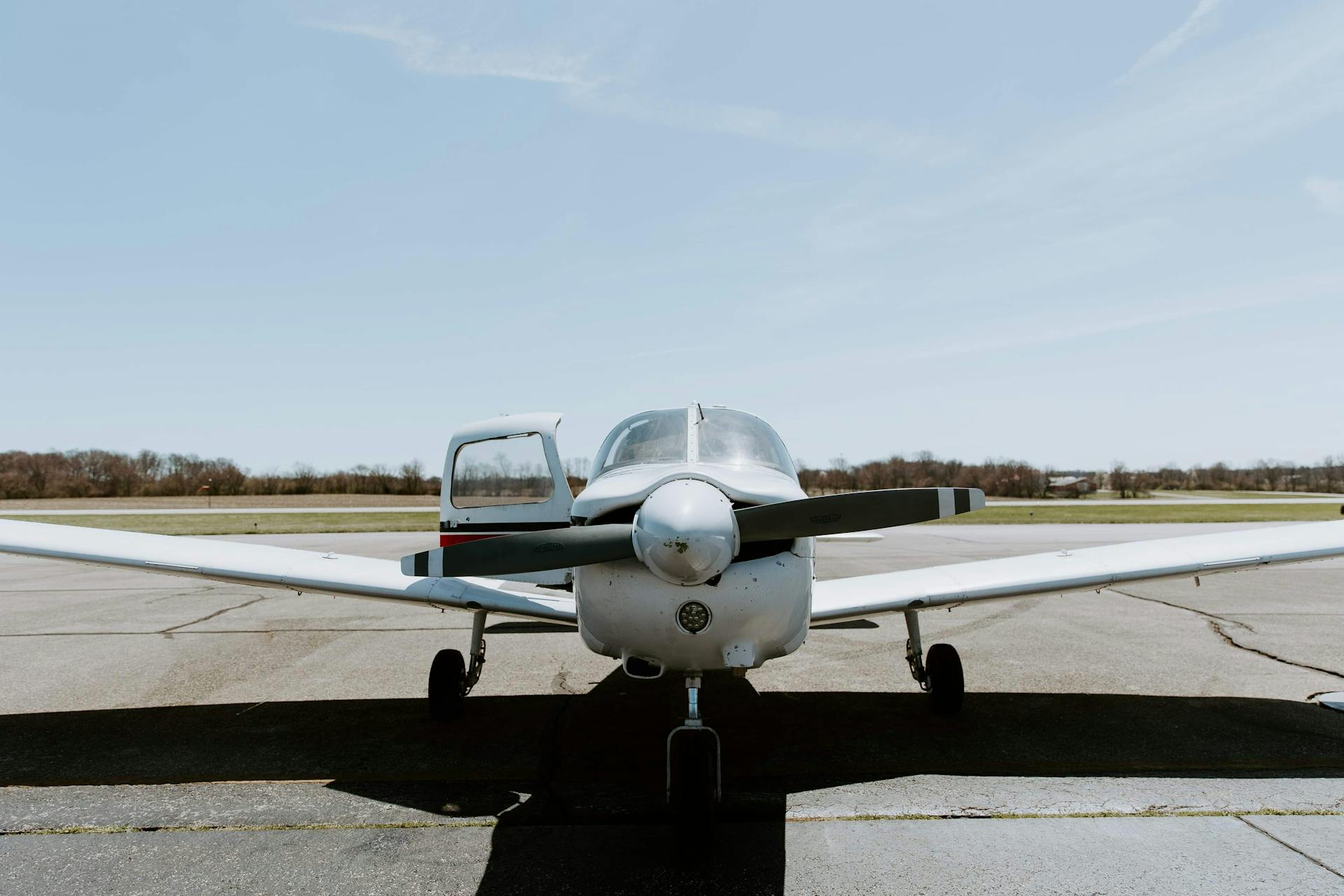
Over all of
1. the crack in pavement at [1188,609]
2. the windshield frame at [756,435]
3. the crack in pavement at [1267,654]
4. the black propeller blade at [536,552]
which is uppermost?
the windshield frame at [756,435]

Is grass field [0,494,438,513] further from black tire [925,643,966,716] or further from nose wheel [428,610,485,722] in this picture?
black tire [925,643,966,716]

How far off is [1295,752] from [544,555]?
4.83 metres

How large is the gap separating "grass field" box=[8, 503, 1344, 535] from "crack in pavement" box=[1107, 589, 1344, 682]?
60.5 ft

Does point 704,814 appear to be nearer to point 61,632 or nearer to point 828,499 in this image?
point 828,499

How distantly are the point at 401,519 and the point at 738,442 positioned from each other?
3290 centimetres

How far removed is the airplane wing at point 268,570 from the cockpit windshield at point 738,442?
173 cm

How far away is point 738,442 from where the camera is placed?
4711mm

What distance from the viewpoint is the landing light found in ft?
11.7

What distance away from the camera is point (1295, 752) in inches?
189

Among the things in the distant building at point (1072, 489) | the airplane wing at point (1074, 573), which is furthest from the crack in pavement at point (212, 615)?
the distant building at point (1072, 489)

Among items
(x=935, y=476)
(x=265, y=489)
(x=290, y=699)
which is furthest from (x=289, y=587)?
(x=265, y=489)

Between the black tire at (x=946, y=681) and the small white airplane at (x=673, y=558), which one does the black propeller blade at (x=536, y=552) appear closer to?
the small white airplane at (x=673, y=558)

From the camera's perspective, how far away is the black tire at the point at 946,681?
5684 mm

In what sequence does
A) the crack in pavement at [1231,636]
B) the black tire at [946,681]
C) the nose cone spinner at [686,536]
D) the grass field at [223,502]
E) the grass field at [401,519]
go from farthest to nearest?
the grass field at [223,502] < the grass field at [401,519] < the crack in pavement at [1231,636] < the black tire at [946,681] < the nose cone spinner at [686,536]
